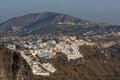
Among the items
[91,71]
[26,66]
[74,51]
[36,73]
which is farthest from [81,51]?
[26,66]

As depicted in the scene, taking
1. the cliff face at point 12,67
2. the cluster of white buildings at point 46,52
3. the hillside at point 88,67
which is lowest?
the hillside at point 88,67

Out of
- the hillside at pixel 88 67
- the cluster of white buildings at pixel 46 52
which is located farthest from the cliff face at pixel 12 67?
the cluster of white buildings at pixel 46 52

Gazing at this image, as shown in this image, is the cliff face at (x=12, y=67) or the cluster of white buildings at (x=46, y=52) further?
the cluster of white buildings at (x=46, y=52)

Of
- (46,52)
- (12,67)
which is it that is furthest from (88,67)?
(12,67)

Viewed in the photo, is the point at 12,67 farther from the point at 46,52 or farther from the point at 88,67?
the point at 88,67

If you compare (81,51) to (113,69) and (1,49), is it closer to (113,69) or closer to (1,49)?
(113,69)

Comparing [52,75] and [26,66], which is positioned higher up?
[26,66]

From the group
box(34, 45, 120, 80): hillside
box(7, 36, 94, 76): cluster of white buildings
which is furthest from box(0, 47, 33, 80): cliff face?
box(7, 36, 94, 76): cluster of white buildings

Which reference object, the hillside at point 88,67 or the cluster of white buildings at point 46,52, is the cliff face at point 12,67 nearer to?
the hillside at point 88,67
